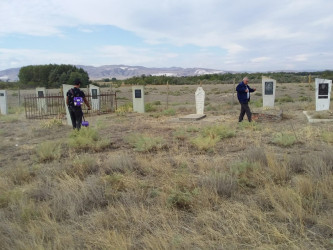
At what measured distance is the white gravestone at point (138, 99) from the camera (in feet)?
60.6

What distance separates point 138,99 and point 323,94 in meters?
9.67

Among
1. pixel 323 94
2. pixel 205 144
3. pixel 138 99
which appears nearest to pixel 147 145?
pixel 205 144

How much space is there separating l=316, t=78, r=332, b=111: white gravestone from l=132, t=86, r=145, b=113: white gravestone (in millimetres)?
9185

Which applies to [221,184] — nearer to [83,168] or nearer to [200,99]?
[83,168]

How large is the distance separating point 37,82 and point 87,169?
77.2 meters

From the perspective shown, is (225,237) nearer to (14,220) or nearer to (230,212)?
(230,212)

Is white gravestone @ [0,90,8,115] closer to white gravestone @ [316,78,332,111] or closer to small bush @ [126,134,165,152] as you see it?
small bush @ [126,134,165,152]

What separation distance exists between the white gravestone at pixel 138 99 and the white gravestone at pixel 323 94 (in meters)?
9.19

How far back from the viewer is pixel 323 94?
45.6 ft

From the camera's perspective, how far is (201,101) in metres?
15.8

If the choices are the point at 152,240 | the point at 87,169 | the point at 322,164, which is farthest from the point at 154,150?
the point at 152,240

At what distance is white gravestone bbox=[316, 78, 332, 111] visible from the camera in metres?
13.7

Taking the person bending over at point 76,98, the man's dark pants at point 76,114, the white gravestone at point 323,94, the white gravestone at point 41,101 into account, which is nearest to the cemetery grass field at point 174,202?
the person bending over at point 76,98

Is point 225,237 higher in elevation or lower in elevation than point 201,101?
lower
